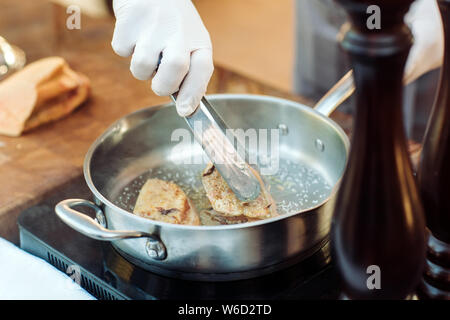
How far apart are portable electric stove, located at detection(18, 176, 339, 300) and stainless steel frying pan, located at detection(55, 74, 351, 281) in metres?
0.01

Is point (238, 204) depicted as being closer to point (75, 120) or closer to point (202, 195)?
point (202, 195)

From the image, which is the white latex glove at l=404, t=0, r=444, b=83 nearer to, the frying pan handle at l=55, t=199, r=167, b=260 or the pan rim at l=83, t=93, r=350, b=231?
the pan rim at l=83, t=93, r=350, b=231

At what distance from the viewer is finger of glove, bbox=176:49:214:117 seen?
2.98 feet

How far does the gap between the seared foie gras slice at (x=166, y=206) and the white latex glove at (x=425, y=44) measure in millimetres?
684

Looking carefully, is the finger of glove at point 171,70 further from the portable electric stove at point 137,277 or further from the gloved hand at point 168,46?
the portable electric stove at point 137,277

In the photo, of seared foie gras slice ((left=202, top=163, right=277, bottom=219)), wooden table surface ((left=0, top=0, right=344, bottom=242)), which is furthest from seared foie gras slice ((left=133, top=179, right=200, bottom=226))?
wooden table surface ((left=0, top=0, right=344, bottom=242))

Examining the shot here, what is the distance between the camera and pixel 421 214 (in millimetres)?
568

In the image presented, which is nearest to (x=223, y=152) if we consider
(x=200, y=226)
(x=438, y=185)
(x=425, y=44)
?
(x=200, y=226)

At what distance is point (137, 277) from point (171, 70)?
341 millimetres

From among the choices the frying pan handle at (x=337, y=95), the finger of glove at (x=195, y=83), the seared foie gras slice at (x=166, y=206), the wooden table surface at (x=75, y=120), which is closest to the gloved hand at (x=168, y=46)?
the finger of glove at (x=195, y=83)

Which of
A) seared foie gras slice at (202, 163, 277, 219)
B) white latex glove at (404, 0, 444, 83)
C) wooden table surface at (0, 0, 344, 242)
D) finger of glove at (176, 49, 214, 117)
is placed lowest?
wooden table surface at (0, 0, 344, 242)

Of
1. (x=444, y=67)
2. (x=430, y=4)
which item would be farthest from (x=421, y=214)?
(x=430, y=4)

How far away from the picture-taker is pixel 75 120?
1.36m
